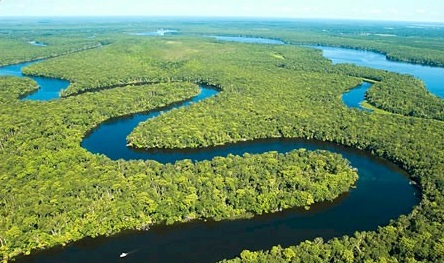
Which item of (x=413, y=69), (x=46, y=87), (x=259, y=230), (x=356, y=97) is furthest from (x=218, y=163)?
(x=413, y=69)

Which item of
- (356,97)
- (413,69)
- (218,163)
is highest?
(413,69)

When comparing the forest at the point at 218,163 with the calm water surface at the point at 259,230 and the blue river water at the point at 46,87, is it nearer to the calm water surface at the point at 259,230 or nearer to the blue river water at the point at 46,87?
the calm water surface at the point at 259,230

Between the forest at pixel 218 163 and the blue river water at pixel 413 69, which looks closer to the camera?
the forest at pixel 218 163

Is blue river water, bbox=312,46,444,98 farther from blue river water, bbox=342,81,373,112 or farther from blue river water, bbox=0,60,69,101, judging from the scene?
blue river water, bbox=0,60,69,101

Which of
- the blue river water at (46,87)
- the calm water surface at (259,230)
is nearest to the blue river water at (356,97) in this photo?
the calm water surface at (259,230)

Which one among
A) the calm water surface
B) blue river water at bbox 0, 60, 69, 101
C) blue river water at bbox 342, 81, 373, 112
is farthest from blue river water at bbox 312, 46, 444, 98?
blue river water at bbox 0, 60, 69, 101

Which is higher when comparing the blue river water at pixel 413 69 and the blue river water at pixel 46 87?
the blue river water at pixel 413 69

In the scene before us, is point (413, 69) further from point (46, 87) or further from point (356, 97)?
point (46, 87)

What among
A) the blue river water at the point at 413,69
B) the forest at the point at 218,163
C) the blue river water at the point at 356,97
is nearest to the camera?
the forest at the point at 218,163

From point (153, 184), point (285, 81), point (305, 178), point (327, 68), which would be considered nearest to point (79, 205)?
point (153, 184)
